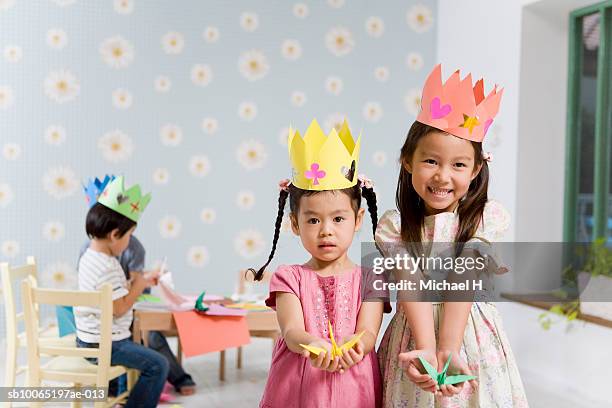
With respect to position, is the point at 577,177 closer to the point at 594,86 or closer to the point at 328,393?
the point at 594,86

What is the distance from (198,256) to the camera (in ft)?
16.0

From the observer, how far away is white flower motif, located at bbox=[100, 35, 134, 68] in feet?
15.3

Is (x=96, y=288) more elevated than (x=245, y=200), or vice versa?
(x=245, y=200)

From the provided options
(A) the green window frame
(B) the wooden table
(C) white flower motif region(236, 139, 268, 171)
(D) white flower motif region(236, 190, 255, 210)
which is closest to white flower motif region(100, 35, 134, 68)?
(C) white flower motif region(236, 139, 268, 171)

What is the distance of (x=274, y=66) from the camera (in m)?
5.02

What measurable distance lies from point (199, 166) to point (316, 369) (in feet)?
11.5

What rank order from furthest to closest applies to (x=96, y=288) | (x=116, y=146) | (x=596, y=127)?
(x=116, y=146), (x=596, y=127), (x=96, y=288)

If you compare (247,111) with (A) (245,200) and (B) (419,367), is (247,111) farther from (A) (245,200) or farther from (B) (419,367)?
(B) (419,367)

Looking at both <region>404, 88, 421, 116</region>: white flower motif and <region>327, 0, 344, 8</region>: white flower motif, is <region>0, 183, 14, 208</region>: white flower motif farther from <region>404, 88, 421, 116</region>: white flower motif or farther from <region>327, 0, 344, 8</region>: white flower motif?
<region>404, 88, 421, 116</region>: white flower motif

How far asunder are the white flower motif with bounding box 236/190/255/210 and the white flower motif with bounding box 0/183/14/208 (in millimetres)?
1480

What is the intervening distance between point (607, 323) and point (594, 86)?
1442 millimetres

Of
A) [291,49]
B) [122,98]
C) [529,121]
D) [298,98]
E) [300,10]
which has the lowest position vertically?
[529,121]

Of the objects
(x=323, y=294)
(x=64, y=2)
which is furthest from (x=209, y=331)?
(x=64, y=2)

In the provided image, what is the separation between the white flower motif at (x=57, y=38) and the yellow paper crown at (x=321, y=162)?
349 cm
